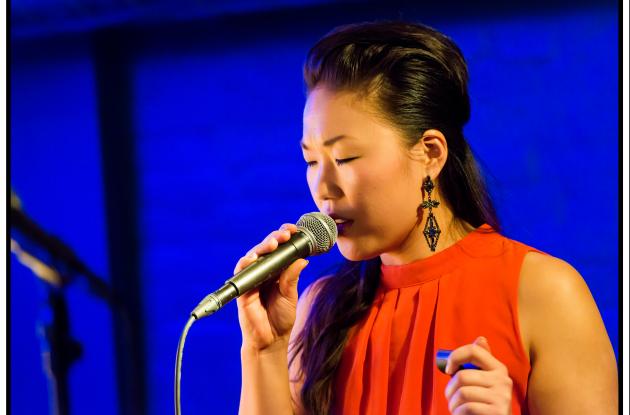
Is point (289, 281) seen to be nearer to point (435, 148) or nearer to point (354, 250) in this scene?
point (354, 250)

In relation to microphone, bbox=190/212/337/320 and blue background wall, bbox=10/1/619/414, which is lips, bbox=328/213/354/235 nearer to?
microphone, bbox=190/212/337/320

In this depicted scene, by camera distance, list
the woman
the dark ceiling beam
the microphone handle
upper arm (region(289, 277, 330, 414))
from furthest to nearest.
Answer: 1. the dark ceiling beam
2. upper arm (region(289, 277, 330, 414))
3. the woman
4. the microphone handle

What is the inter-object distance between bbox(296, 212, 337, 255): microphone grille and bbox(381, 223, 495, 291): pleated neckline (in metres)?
0.25

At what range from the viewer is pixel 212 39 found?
2689mm

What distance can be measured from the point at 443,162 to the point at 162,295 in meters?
→ 1.59

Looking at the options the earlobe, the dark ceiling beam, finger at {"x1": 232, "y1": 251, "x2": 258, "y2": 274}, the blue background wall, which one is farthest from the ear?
the dark ceiling beam

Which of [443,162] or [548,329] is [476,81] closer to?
[443,162]

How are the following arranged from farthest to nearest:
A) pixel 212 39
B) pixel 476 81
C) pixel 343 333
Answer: pixel 212 39
pixel 476 81
pixel 343 333

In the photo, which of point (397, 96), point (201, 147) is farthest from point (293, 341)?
point (201, 147)

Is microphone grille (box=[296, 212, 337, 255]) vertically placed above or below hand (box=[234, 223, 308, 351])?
above

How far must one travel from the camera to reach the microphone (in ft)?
3.68

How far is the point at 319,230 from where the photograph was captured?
130cm

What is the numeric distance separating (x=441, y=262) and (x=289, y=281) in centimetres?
29

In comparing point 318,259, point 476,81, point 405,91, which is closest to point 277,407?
point 405,91
